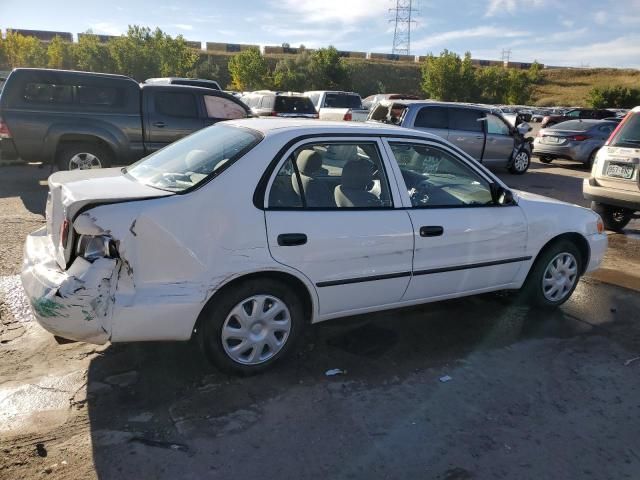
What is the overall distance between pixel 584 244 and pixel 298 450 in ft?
11.1

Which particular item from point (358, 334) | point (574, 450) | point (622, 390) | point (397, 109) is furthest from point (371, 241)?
point (397, 109)

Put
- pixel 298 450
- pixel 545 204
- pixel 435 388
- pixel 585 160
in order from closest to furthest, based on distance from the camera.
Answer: pixel 298 450, pixel 435 388, pixel 545 204, pixel 585 160

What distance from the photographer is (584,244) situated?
15.7 ft

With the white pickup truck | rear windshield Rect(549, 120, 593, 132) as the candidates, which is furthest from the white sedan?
the white pickup truck

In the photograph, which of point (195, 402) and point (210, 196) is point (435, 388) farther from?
point (210, 196)

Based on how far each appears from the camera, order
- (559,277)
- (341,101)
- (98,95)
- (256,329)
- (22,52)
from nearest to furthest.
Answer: (256,329) → (559,277) → (98,95) → (341,101) → (22,52)

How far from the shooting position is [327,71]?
53281mm

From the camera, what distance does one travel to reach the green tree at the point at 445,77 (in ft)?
160

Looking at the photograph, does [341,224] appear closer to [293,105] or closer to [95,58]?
[293,105]

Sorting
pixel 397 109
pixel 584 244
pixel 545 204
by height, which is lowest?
pixel 584 244

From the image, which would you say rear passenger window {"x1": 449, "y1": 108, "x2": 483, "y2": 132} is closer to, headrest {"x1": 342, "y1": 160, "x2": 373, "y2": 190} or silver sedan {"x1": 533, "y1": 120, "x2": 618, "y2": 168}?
silver sedan {"x1": 533, "y1": 120, "x2": 618, "y2": 168}

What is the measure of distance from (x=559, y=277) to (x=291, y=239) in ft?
8.95

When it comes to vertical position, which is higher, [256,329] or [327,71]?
[327,71]

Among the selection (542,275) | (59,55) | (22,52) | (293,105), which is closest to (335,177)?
(542,275)
